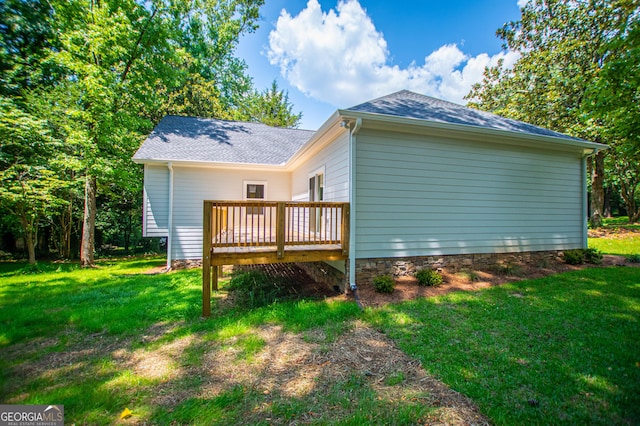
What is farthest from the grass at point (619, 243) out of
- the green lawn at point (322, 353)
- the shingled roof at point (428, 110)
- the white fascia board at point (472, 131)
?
the shingled roof at point (428, 110)

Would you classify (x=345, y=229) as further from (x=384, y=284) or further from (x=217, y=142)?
(x=217, y=142)

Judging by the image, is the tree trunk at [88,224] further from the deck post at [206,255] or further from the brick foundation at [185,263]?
the deck post at [206,255]

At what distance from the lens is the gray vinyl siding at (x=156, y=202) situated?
9055 mm

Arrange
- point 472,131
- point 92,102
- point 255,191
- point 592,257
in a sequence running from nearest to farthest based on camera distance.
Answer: point 472,131, point 592,257, point 92,102, point 255,191

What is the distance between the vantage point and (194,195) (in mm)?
9336

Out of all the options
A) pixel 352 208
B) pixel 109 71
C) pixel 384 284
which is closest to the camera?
pixel 384 284

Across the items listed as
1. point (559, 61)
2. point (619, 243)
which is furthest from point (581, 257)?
point (559, 61)

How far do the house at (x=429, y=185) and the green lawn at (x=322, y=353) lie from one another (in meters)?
1.28

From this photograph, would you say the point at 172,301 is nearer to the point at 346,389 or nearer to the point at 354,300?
the point at 354,300

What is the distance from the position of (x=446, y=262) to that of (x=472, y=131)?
3027 millimetres

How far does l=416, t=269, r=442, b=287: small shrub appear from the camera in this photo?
5.60 m

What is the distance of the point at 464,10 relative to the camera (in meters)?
9.57

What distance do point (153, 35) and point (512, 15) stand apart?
17.2 metres

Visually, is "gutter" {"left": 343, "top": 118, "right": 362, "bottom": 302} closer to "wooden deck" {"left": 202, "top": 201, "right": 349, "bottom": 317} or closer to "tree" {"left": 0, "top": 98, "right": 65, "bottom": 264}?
"wooden deck" {"left": 202, "top": 201, "right": 349, "bottom": 317}
